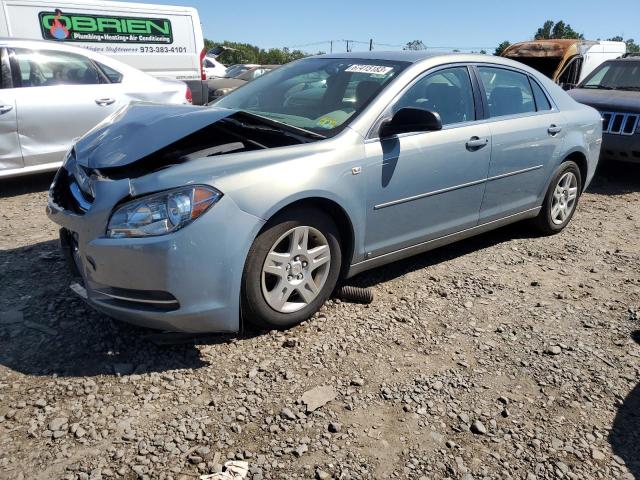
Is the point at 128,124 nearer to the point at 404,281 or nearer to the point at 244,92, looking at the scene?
the point at 244,92

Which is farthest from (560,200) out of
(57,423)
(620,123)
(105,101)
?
→ (105,101)

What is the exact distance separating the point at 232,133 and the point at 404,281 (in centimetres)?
165

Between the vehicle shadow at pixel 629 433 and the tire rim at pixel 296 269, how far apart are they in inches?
65.5

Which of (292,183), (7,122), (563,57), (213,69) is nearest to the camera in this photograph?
(292,183)

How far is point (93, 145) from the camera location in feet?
10.5

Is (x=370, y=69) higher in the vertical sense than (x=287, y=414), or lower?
higher

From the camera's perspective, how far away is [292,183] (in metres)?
2.94

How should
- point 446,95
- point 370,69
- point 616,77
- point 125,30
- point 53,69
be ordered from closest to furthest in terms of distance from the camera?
point 370,69 < point 446,95 < point 53,69 < point 616,77 < point 125,30

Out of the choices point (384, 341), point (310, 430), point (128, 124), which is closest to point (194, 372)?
point (310, 430)

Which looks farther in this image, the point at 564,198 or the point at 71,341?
the point at 564,198

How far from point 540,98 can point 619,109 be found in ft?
10.5

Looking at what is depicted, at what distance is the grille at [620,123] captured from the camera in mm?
7051

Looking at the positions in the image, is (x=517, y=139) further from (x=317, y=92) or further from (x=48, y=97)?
(x=48, y=97)

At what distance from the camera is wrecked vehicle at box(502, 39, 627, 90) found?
12.5 metres
